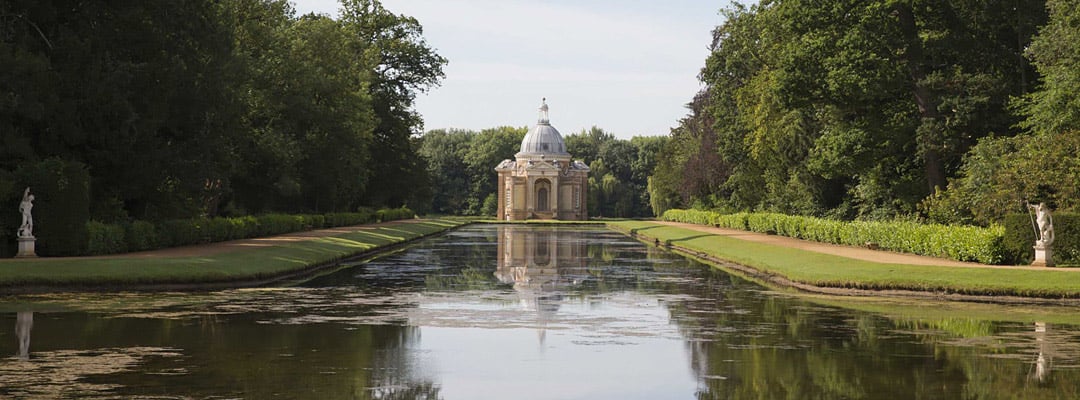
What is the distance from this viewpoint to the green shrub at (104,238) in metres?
32.6

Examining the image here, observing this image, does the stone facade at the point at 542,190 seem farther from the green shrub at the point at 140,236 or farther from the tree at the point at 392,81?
the green shrub at the point at 140,236

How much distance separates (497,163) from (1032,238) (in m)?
121

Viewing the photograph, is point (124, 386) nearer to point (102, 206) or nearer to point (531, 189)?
point (102, 206)

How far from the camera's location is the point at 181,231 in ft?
131

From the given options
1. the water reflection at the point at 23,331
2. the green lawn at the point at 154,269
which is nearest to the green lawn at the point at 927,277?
the green lawn at the point at 154,269

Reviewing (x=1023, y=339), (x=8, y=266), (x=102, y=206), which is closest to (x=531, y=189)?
(x=102, y=206)

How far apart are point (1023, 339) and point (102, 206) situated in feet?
94.4

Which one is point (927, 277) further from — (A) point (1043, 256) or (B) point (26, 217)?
(B) point (26, 217)

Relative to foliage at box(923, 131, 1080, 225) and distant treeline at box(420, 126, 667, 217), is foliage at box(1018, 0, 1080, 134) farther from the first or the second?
distant treeline at box(420, 126, 667, 217)

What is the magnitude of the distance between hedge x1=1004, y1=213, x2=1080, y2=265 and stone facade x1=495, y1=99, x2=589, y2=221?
98.3 metres

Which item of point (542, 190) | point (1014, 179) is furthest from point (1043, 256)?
point (542, 190)

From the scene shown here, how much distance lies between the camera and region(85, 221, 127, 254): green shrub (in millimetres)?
32562

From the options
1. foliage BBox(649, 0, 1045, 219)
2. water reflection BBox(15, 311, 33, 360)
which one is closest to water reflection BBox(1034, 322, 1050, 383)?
water reflection BBox(15, 311, 33, 360)

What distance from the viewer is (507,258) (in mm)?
40750
